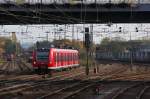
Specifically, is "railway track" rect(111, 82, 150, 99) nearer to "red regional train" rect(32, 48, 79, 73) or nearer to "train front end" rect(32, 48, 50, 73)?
"red regional train" rect(32, 48, 79, 73)

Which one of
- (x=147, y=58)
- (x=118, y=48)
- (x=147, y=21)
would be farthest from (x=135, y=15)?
(x=118, y=48)

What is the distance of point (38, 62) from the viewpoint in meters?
48.5

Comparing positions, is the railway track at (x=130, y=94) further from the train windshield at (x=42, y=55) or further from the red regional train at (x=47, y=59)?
the train windshield at (x=42, y=55)

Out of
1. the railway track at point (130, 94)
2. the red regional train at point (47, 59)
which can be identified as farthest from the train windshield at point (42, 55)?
the railway track at point (130, 94)

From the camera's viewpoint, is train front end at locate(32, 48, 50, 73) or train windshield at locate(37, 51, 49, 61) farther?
train windshield at locate(37, 51, 49, 61)

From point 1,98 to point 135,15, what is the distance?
22908 millimetres

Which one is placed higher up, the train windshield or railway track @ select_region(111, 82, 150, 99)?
the train windshield

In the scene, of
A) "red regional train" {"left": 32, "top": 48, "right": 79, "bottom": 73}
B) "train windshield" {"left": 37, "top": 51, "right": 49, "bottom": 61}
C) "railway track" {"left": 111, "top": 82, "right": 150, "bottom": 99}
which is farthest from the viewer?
"train windshield" {"left": 37, "top": 51, "right": 49, "bottom": 61}

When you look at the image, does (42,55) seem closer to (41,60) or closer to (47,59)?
(41,60)

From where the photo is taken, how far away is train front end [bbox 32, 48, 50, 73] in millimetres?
47844

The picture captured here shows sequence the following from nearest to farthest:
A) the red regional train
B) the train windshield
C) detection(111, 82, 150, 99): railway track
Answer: detection(111, 82, 150, 99): railway track < the red regional train < the train windshield

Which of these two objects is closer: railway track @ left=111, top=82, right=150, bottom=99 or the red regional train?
railway track @ left=111, top=82, right=150, bottom=99

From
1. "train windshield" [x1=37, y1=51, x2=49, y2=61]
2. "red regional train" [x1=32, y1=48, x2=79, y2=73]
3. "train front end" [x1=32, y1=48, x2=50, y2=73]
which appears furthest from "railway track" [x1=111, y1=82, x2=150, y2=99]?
"train windshield" [x1=37, y1=51, x2=49, y2=61]

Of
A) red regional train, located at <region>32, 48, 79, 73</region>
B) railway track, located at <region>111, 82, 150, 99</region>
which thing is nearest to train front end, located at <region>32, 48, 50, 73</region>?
red regional train, located at <region>32, 48, 79, 73</region>
